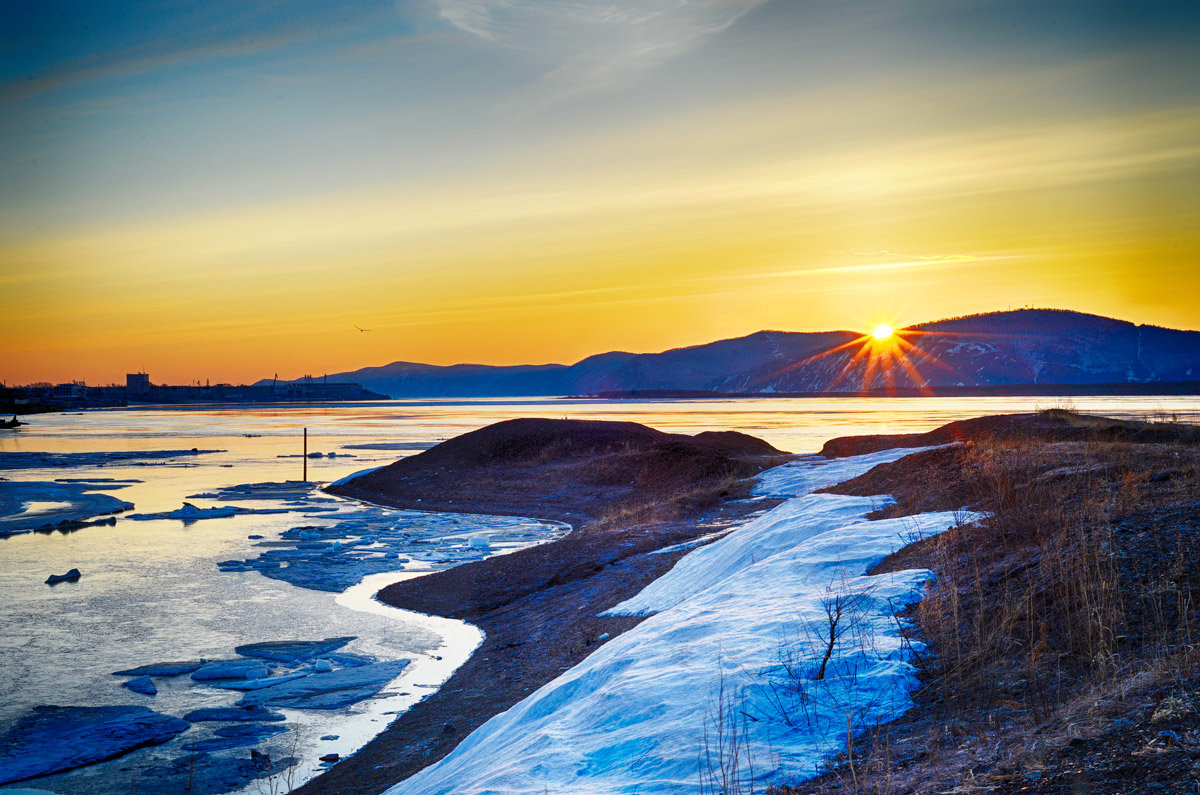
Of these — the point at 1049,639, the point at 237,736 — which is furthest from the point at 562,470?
the point at 1049,639

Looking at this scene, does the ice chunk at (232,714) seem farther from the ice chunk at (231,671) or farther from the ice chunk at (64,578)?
the ice chunk at (64,578)

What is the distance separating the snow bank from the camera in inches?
192

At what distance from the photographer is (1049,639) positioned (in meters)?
5.64

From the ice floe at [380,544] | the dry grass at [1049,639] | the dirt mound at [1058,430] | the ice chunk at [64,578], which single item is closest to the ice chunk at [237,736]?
the dry grass at [1049,639]

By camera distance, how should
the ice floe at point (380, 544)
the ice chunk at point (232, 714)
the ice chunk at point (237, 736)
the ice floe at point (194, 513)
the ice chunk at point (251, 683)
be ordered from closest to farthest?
the ice chunk at point (237, 736) < the ice chunk at point (232, 714) < the ice chunk at point (251, 683) < the ice floe at point (380, 544) < the ice floe at point (194, 513)

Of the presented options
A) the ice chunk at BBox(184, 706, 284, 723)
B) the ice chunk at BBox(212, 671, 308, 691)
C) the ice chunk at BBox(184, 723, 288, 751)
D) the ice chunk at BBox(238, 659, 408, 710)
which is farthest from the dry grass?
the ice chunk at BBox(212, 671, 308, 691)

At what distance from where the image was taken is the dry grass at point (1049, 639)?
404cm

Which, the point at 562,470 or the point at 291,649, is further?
the point at 562,470

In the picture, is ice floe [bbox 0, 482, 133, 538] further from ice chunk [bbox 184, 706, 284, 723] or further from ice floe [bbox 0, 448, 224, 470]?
ice chunk [bbox 184, 706, 284, 723]

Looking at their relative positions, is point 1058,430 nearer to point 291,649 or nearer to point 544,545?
point 544,545

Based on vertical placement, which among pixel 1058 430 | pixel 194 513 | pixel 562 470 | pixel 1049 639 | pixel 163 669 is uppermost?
pixel 1058 430

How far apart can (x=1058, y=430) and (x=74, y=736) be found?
2221cm

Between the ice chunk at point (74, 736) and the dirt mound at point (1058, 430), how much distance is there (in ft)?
58.4

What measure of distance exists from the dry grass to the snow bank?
0.30 m
